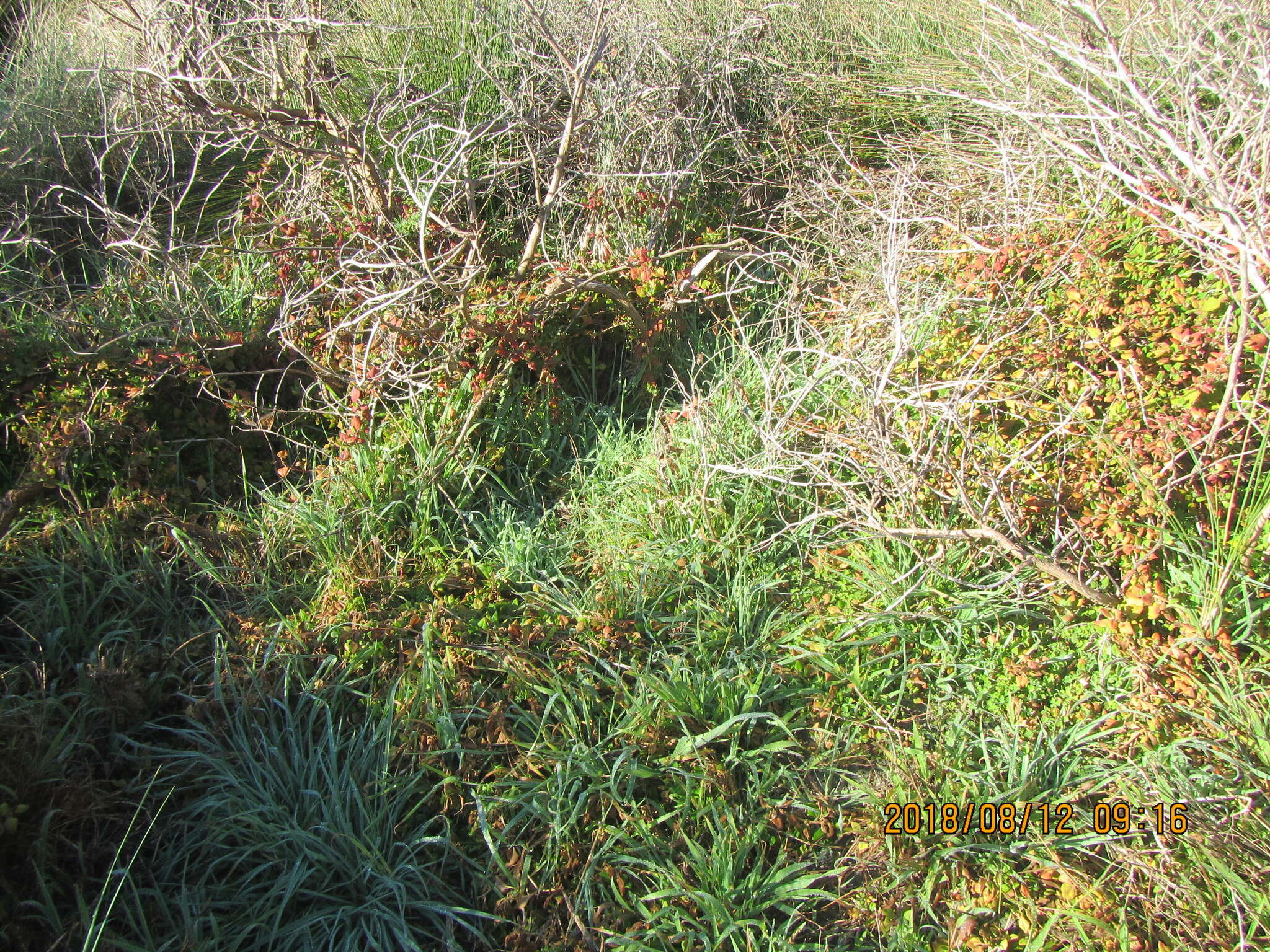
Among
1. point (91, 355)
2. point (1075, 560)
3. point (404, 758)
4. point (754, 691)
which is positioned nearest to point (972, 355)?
point (1075, 560)

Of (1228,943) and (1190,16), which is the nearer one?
(1228,943)

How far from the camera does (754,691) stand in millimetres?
2514

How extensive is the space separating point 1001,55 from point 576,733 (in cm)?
431

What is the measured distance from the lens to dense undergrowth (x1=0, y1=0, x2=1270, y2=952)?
87.0 inches

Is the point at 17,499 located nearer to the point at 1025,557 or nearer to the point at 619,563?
the point at 619,563

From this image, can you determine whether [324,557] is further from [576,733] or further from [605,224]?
[605,224]

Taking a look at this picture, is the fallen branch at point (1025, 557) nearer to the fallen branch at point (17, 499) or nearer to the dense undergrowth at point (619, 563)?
the dense undergrowth at point (619, 563)

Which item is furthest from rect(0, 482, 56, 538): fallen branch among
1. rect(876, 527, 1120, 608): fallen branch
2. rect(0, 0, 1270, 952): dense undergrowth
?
rect(876, 527, 1120, 608): fallen branch

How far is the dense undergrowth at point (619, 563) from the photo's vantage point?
2.21 metres

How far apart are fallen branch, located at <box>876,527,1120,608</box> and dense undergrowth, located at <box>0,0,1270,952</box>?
2cm

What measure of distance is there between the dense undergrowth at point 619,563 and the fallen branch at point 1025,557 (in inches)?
1.0

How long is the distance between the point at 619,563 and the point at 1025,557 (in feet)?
4.28

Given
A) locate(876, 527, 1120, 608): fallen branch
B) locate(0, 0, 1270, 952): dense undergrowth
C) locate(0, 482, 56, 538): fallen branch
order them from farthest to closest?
1. locate(0, 482, 56, 538): fallen branch
2. locate(876, 527, 1120, 608): fallen branch
3. locate(0, 0, 1270, 952): dense undergrowth

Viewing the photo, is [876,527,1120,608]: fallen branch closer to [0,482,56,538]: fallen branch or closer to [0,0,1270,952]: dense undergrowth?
[0,0,1270,952]: dense undergrowth
